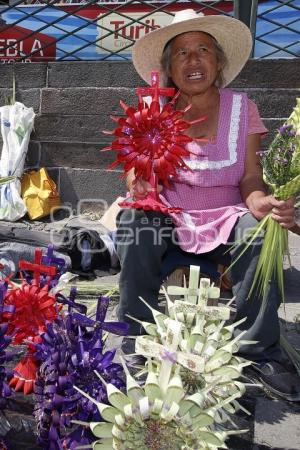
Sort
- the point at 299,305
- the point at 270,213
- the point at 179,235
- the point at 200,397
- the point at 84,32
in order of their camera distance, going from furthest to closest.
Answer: the point at 84,32 < the point at 299,305 < the point at 179,235 < the point at 270,213 < the point at 200,397

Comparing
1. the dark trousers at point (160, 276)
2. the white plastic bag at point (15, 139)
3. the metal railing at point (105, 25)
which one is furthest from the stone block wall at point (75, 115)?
the dark trousers at point (160, 276)

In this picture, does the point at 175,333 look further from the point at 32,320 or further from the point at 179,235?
the point at 179,235

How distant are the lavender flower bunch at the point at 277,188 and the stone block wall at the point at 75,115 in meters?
2.19

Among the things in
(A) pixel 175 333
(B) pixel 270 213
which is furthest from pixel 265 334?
(A) pixel 175 333

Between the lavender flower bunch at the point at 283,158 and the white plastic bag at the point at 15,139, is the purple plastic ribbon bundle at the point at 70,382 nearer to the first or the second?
the lavender flower bunch at the point at 283,158

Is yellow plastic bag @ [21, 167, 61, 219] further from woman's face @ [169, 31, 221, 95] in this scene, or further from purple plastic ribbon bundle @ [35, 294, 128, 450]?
purple plastic ribbon bundle @ [35, 294, 128, 450]

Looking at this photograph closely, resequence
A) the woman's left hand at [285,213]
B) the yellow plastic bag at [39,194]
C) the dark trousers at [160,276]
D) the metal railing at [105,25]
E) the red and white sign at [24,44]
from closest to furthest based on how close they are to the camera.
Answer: the woman's left hand at [285,213], the dark trousers at [160,276], the yellow plastic bag at [39,194], the metal railing at [105,25], the red and white sign at [24,44]

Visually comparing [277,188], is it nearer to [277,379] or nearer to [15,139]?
[277,379]

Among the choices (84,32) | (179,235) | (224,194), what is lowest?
(179,235)

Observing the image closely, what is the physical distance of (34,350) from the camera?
1566mm

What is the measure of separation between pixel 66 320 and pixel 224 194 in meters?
0.90

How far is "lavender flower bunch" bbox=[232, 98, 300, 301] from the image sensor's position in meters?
1.54

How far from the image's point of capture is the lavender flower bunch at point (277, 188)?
1.54m

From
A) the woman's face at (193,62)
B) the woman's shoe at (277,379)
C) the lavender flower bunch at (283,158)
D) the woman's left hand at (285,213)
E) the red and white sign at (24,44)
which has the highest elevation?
the red and white sign at (24,44)
